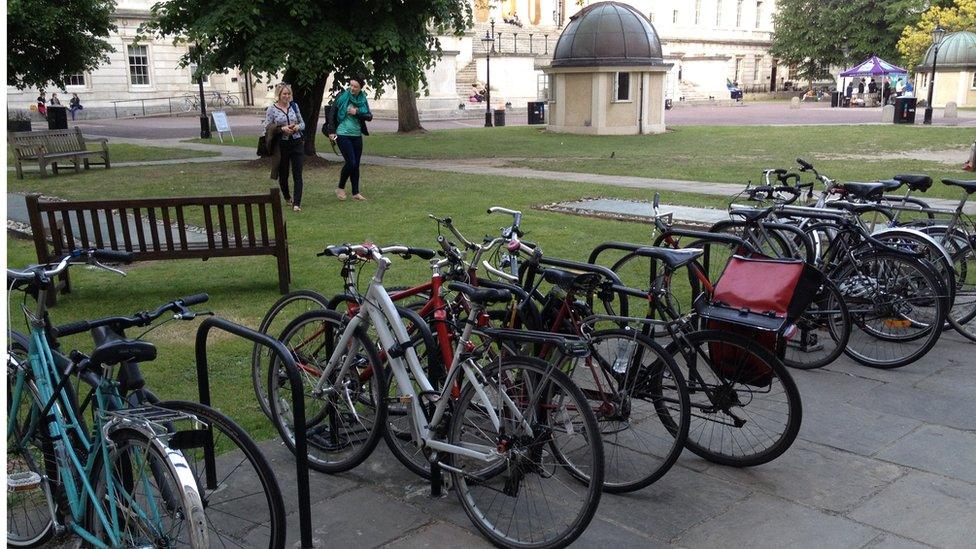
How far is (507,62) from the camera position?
2157 inches

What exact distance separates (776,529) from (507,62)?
173ft

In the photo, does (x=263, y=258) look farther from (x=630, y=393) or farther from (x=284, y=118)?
(x=630, y=393)

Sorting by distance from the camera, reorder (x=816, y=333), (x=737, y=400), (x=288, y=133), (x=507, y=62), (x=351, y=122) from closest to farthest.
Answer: (x=737, y=400)
(x=816, y=333)
(x=288, y=133)
(x=351, y=122)
(x=507, y=62)

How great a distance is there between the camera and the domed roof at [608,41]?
96.8 feet

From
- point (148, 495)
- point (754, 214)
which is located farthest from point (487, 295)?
point (754, 214)

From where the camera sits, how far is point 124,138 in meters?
29.7

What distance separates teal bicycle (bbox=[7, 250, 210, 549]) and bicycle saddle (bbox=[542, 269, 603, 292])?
1806 mm

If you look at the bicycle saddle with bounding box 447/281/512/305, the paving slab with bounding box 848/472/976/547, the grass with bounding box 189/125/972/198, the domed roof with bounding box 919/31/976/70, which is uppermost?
the domed roof with bounding box 919/31/976/70

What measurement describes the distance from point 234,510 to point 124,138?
28.6 meters

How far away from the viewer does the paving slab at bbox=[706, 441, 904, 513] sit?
4.13 meters

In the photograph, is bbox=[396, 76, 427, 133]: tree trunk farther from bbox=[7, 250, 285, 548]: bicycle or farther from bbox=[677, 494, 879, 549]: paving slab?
bbox=[677, 494, 879, 549]: paving slab

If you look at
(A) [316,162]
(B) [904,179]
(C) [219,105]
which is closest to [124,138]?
(A) [316,162]

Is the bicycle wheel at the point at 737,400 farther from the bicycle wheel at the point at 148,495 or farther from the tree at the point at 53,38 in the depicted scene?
the tree at the point at 53,38

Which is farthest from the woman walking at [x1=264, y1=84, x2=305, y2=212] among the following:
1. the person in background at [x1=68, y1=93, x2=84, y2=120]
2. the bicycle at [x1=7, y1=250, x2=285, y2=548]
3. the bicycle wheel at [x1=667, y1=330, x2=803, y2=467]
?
the person in background at [x1=68, y1=93, x2=84, y2=120]
